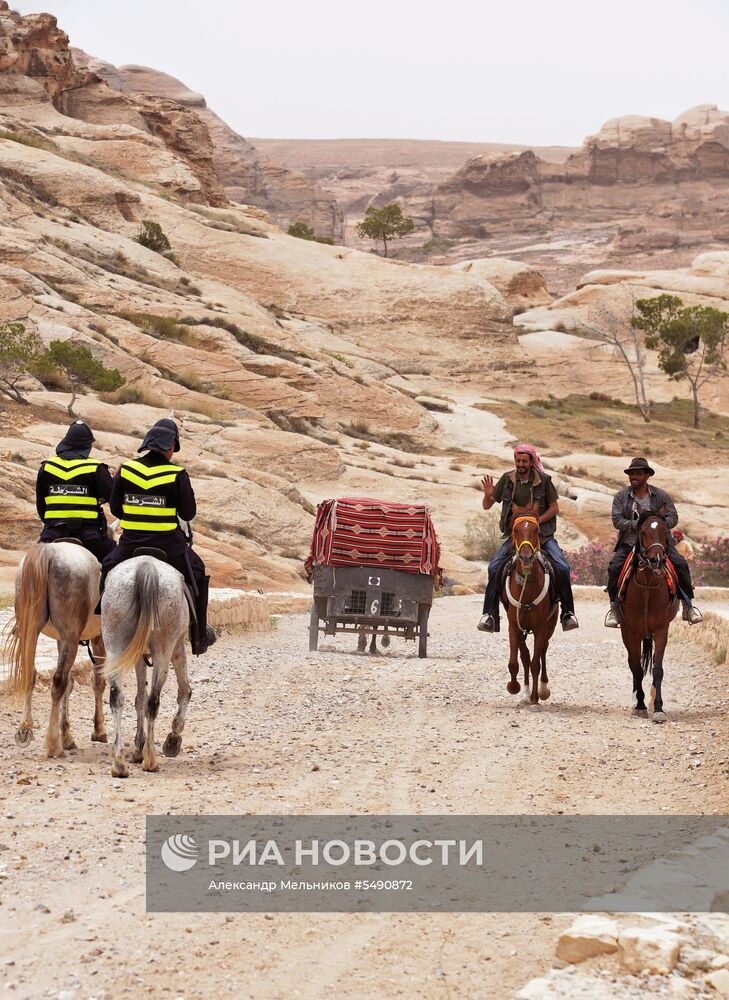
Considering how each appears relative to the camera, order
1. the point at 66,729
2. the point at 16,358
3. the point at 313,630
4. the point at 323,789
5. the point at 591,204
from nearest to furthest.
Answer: the point at 323,789
the point at 66,729
the point at 313,630
the point at 16,358
the point at 591,204

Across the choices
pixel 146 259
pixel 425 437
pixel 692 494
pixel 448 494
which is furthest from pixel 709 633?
pixel 146 259

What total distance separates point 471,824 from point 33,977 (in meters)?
3.58

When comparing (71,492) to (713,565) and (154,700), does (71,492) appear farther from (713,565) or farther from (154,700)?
(713,565)

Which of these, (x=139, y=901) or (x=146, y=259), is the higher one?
(x=146, y=259)

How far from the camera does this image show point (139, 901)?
21.7ft

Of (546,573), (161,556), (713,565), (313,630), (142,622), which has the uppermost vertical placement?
(161,556)

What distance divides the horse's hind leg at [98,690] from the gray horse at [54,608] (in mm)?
543

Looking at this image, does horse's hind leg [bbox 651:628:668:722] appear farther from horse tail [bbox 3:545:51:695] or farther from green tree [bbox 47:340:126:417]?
green tree [bbox 47:340:126:417]

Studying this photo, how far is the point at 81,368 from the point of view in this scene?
40.0 metres

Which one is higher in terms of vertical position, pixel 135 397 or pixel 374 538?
pixel 374 538

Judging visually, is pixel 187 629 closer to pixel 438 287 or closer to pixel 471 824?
pixel 471 824

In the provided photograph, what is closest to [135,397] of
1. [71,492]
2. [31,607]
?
[71,492]

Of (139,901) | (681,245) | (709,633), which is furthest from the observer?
(681,245)

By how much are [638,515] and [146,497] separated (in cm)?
650
